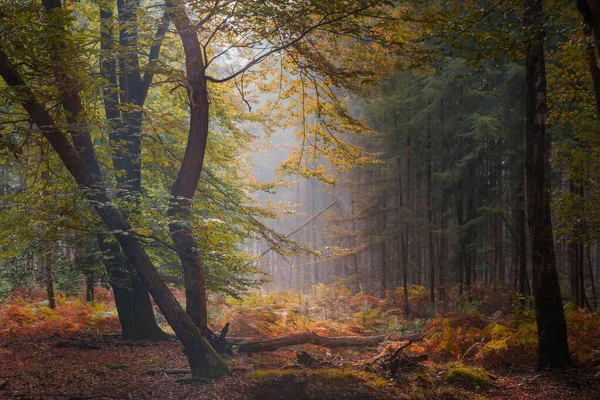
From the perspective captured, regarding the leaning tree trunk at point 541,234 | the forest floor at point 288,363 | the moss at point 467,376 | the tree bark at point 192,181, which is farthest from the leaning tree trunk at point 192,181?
the leaning tree trunk at point 541,234

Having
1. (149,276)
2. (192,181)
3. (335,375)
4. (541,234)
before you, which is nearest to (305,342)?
(335,375)

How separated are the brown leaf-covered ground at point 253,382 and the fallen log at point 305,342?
768mm

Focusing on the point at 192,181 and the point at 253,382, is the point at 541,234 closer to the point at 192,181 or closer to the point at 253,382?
the point at 253,382

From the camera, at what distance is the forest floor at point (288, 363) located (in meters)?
6.49

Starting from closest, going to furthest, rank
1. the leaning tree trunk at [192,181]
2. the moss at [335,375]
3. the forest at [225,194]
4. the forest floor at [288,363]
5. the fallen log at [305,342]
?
1. the forest at [225,194]
2. the forest floor at [288,363]
3. the moss at [335,375]
4. the leaning tree trunk at [192,181]
5. the fallen log at [305,342]

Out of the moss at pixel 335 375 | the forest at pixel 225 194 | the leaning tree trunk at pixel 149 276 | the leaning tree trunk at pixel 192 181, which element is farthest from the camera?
the leaning tree trunk at pixel 192 181

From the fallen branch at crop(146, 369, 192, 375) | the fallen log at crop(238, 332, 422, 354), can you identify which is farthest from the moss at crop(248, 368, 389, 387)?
the fallen log at crop(238, 332, 422, 354)

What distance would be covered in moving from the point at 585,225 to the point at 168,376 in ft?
29.6

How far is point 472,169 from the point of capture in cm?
1652

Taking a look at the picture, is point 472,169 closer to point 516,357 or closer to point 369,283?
point 516,357

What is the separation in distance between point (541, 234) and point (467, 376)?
2825 millimetres

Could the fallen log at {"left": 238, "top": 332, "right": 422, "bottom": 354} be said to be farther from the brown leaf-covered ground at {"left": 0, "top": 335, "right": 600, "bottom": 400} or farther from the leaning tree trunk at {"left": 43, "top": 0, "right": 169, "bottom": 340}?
the leaning tree trunk at {"left": 43, "top": 0, "right": 169, "bottom": 340}

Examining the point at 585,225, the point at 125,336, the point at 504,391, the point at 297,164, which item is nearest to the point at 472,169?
the point at 585,225

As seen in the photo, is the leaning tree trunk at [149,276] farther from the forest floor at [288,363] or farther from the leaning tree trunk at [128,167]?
the leaning tree trunk at [128,167]
